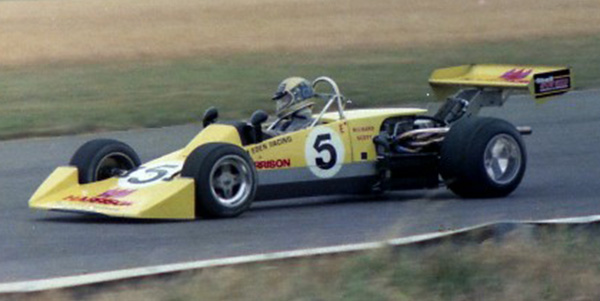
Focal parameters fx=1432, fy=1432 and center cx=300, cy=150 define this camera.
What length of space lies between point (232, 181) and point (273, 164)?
613 millimetres

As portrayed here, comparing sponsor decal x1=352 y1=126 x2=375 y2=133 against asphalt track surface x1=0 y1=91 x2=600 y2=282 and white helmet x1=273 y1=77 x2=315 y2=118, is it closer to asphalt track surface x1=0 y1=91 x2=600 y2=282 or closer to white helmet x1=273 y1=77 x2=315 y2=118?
white helmet x1=273 y1=77 x2=315 y2=118

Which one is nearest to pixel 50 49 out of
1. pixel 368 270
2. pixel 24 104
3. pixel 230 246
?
pixel 24 104

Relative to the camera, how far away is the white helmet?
12.0m

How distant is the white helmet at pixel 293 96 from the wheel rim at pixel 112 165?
1332 millimetres

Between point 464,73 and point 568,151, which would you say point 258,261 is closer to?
point 464,73

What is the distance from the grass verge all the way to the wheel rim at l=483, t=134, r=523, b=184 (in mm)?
3573

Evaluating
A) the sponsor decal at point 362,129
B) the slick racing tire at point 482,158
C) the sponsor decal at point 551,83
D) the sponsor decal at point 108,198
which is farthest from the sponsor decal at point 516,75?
the sponsor decal at point 108,198

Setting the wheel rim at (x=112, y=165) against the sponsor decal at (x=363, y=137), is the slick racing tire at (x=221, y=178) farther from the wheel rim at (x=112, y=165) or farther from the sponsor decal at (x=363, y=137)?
the sponsor decal at (x=363, y=137)

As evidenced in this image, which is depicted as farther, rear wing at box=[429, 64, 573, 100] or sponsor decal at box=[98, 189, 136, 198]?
rear wing at box=[429, 64, 573, 100]

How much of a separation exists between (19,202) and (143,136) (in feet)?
14.7

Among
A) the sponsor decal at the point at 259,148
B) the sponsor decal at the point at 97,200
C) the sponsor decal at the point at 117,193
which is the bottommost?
the sponsor decal at the point at 97,200

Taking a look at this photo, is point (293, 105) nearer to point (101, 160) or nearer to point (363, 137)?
point (363, 137)

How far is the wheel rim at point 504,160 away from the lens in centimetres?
1211

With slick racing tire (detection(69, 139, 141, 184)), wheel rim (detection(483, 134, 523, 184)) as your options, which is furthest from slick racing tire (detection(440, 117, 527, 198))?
slick racing tire (detection(69, 139, 141, 184))
